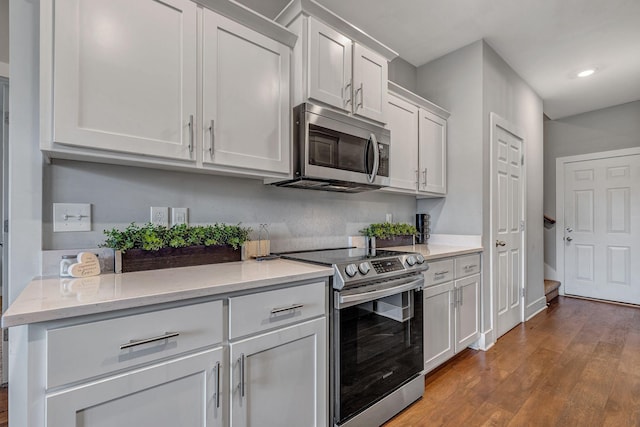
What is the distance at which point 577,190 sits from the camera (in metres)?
4.56

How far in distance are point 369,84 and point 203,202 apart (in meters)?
1.38

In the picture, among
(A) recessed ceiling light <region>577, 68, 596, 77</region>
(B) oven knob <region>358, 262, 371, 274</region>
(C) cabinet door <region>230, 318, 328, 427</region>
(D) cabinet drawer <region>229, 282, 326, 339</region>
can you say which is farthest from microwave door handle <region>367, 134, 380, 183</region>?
(A) recessed ceiling light <region>577, 68, 596, 77</region>

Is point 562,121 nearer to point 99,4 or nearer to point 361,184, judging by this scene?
point 361,184

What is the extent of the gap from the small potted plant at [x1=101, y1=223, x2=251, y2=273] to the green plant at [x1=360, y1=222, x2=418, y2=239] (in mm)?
1182

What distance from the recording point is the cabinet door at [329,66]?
1803 millimetres

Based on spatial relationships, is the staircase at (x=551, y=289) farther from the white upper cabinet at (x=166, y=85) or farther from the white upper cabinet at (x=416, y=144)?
the white upper cabinet at (x=166, y=85)

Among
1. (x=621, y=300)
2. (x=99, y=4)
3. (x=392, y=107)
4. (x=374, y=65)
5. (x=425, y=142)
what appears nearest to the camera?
(x=99, y=4)

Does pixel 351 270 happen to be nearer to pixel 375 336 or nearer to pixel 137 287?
pixel 375 336

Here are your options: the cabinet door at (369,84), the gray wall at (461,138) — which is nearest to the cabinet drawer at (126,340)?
the cabinet door at (369,84)

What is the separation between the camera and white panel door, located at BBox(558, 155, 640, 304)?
4086 millimetres

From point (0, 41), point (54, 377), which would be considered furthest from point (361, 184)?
point (0, 41)

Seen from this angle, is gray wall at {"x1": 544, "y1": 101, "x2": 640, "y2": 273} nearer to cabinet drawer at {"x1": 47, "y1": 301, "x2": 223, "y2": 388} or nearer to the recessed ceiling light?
the recessed ceiling light

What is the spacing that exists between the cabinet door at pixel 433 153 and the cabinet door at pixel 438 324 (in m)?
0.96

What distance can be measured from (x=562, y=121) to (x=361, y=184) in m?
4.61
